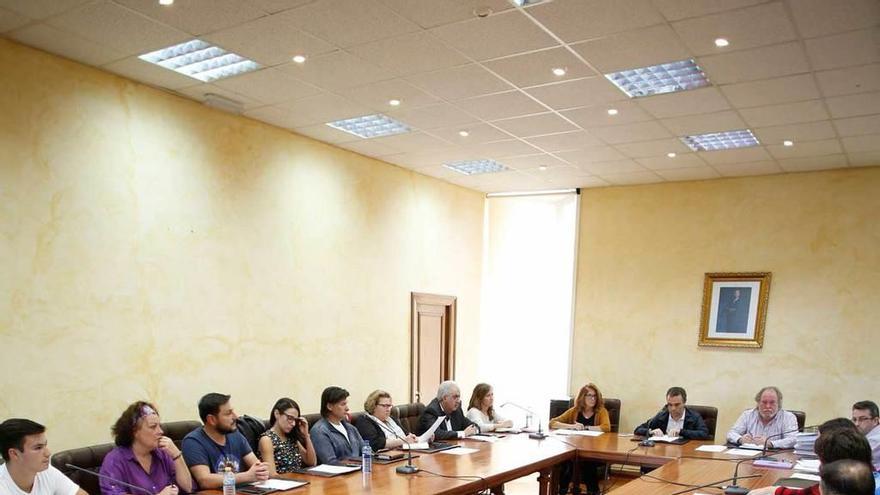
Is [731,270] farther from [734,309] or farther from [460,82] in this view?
[460,82]

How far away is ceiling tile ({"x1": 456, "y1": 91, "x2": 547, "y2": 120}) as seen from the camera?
18.1 ft

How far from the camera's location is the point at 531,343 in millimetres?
9391

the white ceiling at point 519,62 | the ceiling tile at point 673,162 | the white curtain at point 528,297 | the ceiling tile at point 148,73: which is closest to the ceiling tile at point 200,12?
the white ceiling at point 519,62

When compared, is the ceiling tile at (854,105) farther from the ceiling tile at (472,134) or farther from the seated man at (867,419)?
the ceiling tile at (472,134)

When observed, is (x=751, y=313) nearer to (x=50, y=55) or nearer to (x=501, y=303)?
(x=501, y=303)

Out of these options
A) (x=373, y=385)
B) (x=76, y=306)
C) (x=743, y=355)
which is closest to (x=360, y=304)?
(x=373, y=385)

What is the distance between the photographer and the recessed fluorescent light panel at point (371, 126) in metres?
6.35

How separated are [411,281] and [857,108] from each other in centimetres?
451

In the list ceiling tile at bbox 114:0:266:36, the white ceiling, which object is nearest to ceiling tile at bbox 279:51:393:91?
the white ceiling

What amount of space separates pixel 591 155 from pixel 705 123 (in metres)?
1.43

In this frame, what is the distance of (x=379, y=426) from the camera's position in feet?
18.2

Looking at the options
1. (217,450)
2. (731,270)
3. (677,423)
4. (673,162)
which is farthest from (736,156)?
(217,450)

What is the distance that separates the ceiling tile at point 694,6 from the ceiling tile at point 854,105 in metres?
1.88

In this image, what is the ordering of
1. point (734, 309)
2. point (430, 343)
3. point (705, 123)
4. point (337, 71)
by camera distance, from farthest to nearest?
point (430, 343), point (734, 309), point (705, 123), point (337, 71)
